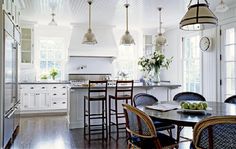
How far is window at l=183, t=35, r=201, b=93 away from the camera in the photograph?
6566mm

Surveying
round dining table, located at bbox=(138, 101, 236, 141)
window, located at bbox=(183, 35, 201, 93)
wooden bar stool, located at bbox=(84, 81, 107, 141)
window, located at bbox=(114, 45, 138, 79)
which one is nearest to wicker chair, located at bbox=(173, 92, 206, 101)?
round dining table, located at bbox=(138, 101, 236, 141)

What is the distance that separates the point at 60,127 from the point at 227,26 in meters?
4.42

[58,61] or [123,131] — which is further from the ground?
[58,61]

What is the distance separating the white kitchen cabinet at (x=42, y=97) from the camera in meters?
6.63

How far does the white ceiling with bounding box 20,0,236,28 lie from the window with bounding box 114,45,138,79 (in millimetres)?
1176

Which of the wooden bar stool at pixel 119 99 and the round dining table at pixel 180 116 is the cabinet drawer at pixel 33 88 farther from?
the round dining table at pixel 180 116

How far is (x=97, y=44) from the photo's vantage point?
757cm

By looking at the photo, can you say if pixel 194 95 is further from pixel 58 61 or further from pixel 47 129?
pixel 58 61

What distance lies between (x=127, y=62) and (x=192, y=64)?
7.91 ft

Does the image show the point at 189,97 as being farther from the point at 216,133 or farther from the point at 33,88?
the point at 33,88

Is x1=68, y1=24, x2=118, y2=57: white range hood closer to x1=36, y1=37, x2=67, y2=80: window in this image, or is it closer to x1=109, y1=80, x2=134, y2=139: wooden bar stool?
x1=36, y1=37, x2=67, y2=80: window

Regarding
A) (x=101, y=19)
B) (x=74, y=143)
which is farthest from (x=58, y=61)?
(x=74, y=143)

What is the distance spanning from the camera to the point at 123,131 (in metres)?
4.90

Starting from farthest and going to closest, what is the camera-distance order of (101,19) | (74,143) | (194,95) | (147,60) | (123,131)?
(101,19) → (147,60) → (123,131) → (74,143) → (194,95)
